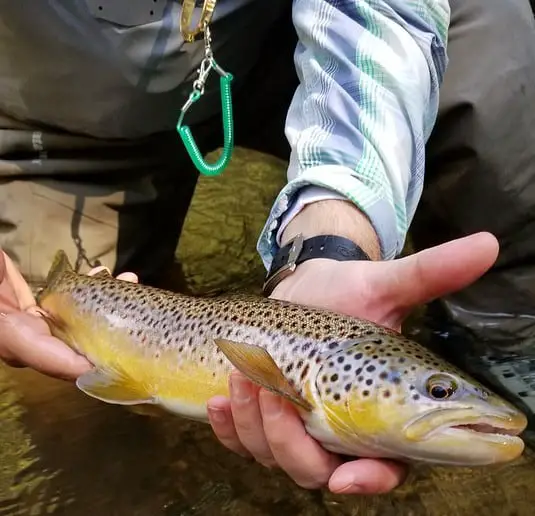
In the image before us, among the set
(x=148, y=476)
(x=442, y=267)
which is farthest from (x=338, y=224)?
(x=148, y=476)

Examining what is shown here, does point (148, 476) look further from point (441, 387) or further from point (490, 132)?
point (490, 132)

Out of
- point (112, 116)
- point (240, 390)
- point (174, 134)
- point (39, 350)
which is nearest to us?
point (240, 390)

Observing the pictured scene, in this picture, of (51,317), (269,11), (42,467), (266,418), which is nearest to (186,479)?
(42,467)

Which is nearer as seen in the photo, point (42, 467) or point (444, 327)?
point (42, 467)

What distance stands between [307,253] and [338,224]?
0.23 feet

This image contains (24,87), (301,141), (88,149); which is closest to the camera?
(301,141)

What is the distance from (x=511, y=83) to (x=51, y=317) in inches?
37.2

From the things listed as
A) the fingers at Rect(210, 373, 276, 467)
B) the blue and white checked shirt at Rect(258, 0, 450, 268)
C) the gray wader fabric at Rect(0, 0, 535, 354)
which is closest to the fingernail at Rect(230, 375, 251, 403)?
the fingers at Rect(210, 373, 276, 467)

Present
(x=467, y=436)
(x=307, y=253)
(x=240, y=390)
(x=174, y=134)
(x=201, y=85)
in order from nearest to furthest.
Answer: (x=467, y=436) → (x=240, y=390) → (x=307, y=253) → (x=201, y=85) → (x=174, y=134)

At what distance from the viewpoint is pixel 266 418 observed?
40.3 inches

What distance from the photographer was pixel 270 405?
1019mm

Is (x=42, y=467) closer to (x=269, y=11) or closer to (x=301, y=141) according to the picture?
(x=301, y=141)

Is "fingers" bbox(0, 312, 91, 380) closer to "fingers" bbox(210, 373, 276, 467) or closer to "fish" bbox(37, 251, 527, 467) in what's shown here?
"fish" bbox(37, 251, 527, 467)

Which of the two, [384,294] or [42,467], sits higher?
[384,294]
